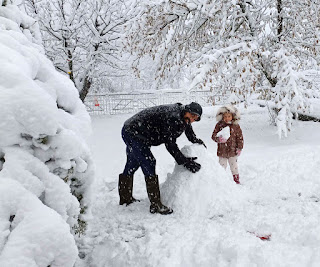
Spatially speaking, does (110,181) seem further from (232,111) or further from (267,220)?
(267,220)

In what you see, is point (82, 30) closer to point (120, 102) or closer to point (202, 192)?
point (120, 102)

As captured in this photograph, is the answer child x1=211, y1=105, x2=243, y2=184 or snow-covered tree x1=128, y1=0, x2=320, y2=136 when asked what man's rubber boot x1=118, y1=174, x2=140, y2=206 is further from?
snow-covered tree x1=128, y1=0, x2=320, y2=136

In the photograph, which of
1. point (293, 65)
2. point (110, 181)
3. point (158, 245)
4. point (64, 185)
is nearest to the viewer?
point (64, 185)

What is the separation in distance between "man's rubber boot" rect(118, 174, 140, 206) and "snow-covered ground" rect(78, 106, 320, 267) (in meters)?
0.11

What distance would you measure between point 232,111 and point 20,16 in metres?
3.23

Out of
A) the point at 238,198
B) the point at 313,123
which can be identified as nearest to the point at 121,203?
the point at 238,198

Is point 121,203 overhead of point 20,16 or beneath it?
beneath

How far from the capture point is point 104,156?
26.3 ft

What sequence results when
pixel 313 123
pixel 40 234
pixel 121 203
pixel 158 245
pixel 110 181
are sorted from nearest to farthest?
1. pixel 40 234
2. pixel 158 245
3. pixel 121 203
4. pixel 110 181
5. pixel 313 123

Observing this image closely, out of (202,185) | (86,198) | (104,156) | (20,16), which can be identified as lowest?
(104,156)

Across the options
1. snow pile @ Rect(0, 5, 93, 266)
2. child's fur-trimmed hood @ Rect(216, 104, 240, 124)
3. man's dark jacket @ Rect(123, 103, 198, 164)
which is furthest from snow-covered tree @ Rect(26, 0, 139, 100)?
snow pile @ Rect(0, 5, 93, 266)

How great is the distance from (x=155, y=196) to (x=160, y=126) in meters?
0.87

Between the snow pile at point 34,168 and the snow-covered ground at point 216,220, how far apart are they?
0.65m

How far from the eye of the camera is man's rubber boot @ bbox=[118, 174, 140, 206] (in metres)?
4.11
